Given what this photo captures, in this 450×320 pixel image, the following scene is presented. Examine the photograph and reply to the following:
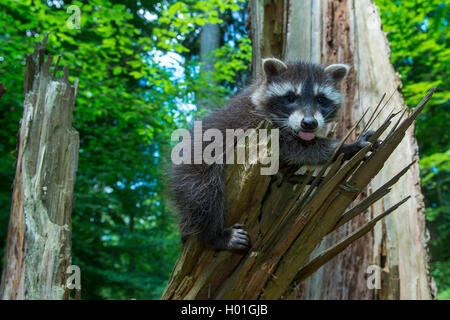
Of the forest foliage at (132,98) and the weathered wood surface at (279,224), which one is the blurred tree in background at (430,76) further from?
the weathered wood surface at (279,224)

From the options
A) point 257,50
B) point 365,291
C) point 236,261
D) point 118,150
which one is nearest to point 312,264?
point 236,261

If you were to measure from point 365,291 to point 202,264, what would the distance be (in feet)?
6.61

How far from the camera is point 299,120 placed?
304 cm

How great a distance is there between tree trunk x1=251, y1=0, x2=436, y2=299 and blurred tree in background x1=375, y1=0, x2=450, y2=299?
2.60 metres

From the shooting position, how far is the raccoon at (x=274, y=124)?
2949 millimetres

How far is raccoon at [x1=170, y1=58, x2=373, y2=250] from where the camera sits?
9.68 ft

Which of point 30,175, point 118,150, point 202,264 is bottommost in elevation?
point 202,264

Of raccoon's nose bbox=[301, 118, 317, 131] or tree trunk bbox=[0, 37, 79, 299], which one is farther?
tree trunk bbox=[0, 37, 79, 299]

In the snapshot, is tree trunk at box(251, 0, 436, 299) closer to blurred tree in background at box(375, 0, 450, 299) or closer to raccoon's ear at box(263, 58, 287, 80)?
raccoon's ear at box(263, 58, 287, 80)

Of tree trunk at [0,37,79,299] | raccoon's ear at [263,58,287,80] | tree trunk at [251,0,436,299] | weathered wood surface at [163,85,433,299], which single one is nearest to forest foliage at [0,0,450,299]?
tree trunk at [251,0,436,299]

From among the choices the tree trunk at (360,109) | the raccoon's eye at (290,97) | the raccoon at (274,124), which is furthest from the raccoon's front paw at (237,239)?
the tree trunk at (360,109)

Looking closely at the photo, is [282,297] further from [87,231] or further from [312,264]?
[87,231]

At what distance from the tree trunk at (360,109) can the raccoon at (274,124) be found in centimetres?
100
